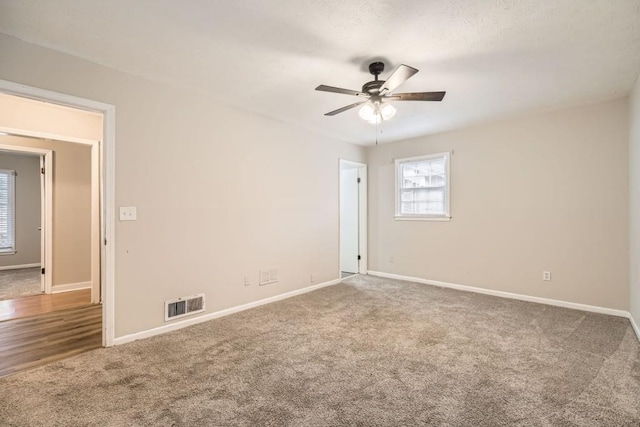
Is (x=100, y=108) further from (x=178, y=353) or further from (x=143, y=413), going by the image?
(x=143, y=413)

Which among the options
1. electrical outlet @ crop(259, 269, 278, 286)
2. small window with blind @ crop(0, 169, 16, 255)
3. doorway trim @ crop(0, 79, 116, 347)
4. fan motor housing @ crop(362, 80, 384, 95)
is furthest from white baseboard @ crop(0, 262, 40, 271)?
fan motor housing @ crop(362, 80, 384, 95)

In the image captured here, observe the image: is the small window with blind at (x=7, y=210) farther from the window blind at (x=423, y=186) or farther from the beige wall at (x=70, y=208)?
the window blind at (x=423, y=186)

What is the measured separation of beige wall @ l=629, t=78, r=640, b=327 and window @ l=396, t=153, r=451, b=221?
6.81ft

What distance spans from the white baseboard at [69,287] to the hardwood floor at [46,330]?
230 millimetres

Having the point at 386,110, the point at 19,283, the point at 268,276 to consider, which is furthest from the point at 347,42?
the point at 19,283

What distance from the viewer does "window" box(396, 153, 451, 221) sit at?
5.00 m

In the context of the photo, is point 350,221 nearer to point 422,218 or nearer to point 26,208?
point 422,218

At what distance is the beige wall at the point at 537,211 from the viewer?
358 centimetres

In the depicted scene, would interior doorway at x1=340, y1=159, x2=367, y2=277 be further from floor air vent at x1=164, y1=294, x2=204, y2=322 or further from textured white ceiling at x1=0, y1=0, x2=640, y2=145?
floor air vent at x1=164, y1=294, x2=204, y2=322

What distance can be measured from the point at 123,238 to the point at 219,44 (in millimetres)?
1957

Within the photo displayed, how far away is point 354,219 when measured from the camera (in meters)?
6.11

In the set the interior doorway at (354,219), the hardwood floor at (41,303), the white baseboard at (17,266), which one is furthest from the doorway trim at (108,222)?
the white baseboard at (17,266)

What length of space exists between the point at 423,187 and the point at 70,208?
5.81 meters

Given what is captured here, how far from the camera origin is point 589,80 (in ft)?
10.0
